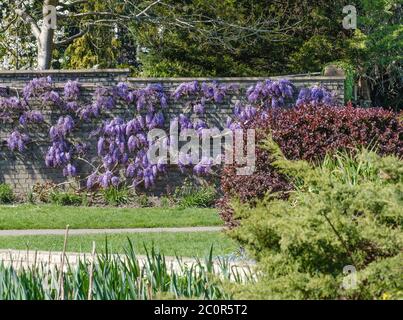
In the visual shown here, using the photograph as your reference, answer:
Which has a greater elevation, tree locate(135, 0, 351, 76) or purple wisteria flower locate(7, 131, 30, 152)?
tree locate(135, 0, 351, 76)

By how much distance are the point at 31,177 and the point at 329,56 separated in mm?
10245

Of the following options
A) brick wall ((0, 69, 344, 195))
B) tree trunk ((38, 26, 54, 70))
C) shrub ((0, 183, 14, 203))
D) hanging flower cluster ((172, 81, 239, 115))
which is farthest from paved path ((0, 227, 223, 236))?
tree trunk ((38, 26, 54, 70))

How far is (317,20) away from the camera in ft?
81.9

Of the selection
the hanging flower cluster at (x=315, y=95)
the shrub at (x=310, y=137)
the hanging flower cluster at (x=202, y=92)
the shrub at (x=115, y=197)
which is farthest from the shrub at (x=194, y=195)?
the shrub at (x=310, y=137)

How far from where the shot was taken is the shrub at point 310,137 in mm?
11297

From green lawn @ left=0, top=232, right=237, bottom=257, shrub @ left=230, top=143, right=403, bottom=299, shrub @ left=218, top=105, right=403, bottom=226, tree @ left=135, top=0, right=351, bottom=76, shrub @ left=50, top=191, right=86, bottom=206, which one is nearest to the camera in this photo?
shrub @ left=230, top=143, right=403, bottom=299

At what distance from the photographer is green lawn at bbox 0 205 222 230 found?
13812mm

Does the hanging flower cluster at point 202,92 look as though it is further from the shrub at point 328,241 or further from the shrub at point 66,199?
the shrub at point 328,241

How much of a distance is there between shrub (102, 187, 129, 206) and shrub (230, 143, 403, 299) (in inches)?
434

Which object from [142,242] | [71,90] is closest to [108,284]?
[142,242]

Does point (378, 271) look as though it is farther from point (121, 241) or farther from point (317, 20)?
point (317, 20)

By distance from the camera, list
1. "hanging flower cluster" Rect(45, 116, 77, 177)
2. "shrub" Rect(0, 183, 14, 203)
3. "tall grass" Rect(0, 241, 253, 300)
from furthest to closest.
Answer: "hanging flower cluster" Rect(45, 116, 77, 177), "shrub" Rect(0, 183, 14, 203), "tall grass" Rect(0, 241, 253, 300)

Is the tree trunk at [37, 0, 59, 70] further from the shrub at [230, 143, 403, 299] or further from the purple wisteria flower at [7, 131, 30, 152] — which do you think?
the shrub at [230, 143, 403, 299]
